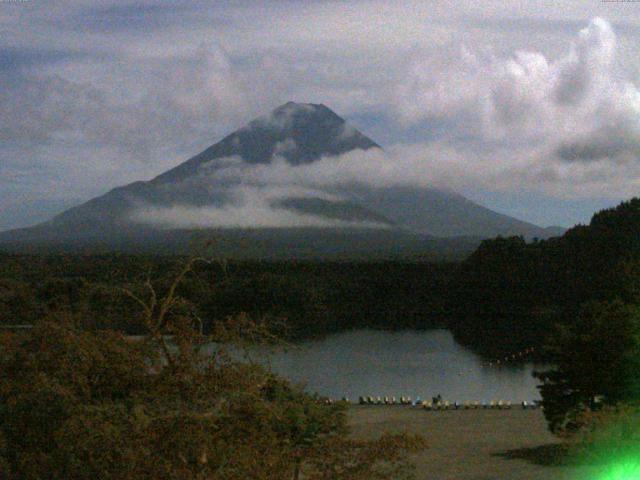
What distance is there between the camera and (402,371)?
23062 mm

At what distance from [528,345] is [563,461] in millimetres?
18453

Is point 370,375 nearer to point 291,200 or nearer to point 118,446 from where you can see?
point 118,446

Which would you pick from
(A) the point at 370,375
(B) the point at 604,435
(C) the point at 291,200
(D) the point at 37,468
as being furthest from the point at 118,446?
(C) the point at 291,200

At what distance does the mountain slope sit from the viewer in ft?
310

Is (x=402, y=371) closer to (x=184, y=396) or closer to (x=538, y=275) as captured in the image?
(x=538, y=275)

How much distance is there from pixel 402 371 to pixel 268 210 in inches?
3512

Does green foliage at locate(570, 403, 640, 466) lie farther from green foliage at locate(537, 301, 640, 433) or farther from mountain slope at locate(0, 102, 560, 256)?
mountain slope at locate(0, 102, 560, 256)

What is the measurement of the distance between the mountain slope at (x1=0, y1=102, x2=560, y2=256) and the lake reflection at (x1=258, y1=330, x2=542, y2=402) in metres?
58.5

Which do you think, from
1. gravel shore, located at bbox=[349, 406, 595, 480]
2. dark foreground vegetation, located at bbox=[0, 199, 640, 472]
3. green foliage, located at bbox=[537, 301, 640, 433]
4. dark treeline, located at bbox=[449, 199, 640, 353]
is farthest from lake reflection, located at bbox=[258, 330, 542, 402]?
dark foreground vegetation, located at bbox=[0, 199, 640, 472]

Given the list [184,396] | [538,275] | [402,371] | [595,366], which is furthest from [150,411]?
[538,275]

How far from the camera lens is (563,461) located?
959 centimetres

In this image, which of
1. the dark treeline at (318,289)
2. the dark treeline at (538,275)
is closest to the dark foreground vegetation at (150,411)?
the dark treeline at (318,289)

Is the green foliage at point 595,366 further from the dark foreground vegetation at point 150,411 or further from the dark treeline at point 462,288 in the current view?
the dark treeline at point 462,288

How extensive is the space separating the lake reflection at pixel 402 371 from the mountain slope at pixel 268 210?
58.5m
